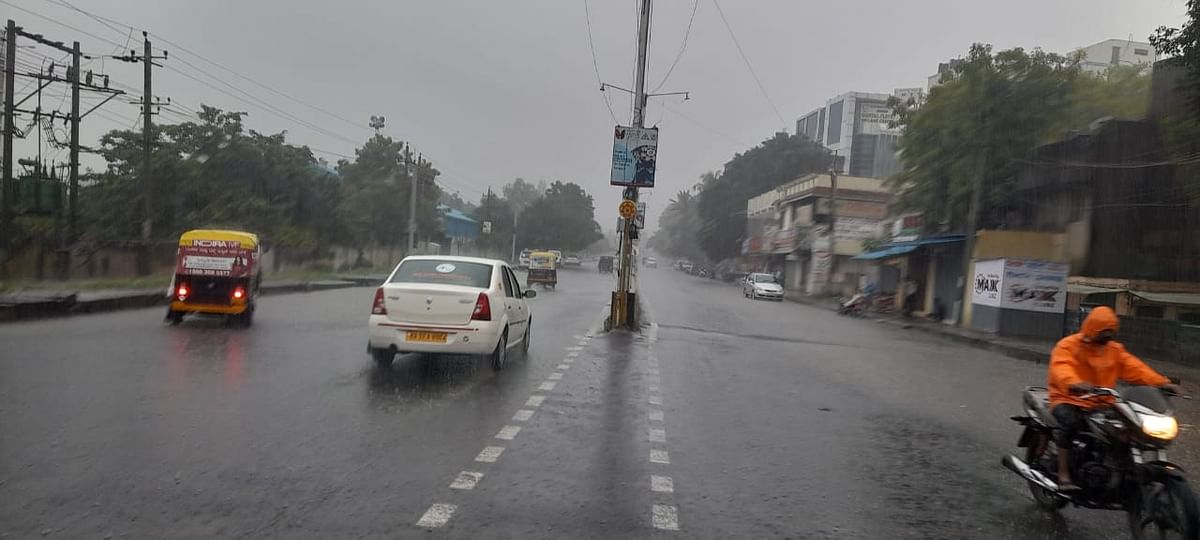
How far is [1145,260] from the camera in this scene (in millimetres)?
22984

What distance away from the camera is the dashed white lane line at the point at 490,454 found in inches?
244

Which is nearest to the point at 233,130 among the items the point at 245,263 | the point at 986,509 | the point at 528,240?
the point at 245,263

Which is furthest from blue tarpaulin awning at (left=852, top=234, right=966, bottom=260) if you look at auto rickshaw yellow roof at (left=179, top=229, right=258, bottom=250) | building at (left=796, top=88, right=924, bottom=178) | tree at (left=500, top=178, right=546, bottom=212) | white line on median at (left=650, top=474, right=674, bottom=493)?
tree at (left=500, top=178, right=546, bottom=212)

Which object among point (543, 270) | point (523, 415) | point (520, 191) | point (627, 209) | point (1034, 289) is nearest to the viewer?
point (523, 415)

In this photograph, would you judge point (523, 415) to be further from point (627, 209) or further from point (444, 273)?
point (627, 209)

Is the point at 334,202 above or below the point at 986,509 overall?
above

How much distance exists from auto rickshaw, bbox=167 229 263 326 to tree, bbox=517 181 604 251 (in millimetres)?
76288

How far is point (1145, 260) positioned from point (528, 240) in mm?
72139

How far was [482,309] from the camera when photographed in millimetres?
10336

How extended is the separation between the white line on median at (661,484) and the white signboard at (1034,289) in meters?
20.9

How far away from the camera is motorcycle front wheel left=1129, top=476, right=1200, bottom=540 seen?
168 inches

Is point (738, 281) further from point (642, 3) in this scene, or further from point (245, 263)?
point (245, 263)

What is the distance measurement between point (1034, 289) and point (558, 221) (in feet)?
233

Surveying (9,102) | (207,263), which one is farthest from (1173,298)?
(9,102)
